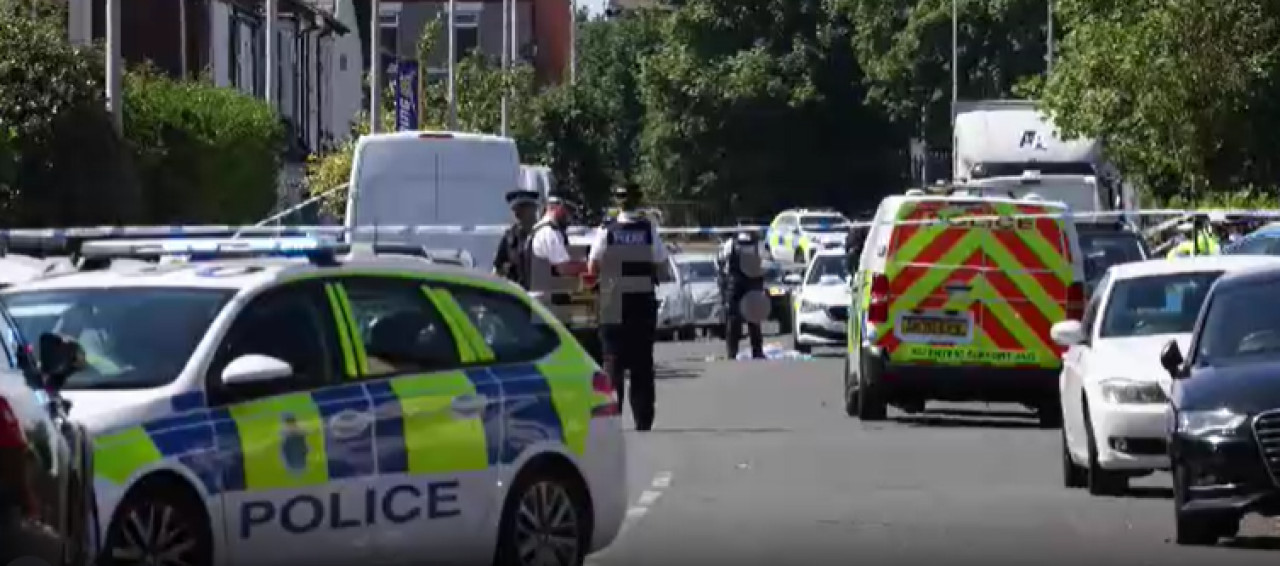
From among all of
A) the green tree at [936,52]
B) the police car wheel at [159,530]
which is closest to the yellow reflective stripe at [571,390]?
the police car wheel at [159,530]

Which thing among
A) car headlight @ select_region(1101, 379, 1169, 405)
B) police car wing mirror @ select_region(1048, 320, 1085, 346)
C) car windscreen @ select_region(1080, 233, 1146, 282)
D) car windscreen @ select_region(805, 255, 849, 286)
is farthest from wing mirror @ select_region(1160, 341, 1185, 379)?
car windscreen @ select_region(805, 255, 849, 286)

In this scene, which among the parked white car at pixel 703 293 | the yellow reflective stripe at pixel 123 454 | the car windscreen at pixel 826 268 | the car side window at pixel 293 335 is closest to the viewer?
the yellow reflective stripe at pixel 123 454

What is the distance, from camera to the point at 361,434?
12.4 m

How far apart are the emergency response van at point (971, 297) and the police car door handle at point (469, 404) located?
12.1 m

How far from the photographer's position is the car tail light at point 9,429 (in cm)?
960

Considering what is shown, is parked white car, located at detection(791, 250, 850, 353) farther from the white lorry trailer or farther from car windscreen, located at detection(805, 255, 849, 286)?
the white lorry trailer

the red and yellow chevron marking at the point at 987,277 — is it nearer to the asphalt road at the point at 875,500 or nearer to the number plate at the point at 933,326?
the number plate at the point at 933,326

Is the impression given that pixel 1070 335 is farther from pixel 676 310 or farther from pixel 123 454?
pixel 676 310

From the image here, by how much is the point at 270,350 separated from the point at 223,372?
412 mm

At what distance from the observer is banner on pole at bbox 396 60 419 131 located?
59.8m

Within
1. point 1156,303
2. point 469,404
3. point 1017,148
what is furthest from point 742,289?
Result: point 469,404

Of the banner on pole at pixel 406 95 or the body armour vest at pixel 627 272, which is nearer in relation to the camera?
the body armour vest at pixel 627 272

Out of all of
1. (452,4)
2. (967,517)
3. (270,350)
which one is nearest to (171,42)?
(452,4)

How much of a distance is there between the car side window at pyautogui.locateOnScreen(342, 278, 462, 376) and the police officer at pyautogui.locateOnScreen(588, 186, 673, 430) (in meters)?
10.0
